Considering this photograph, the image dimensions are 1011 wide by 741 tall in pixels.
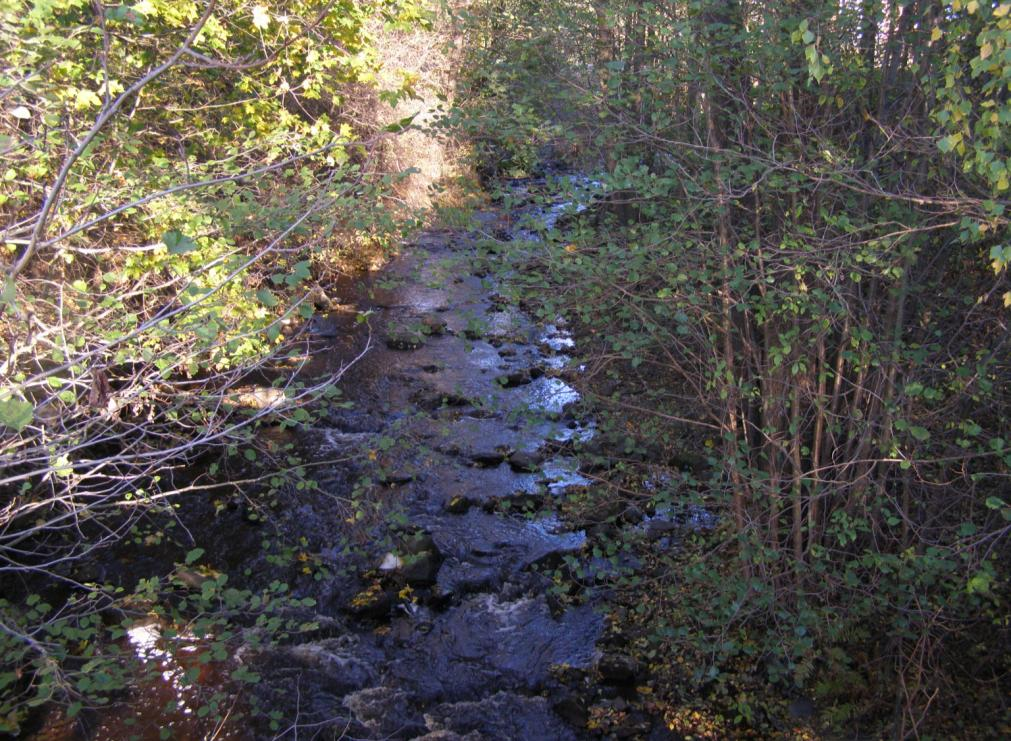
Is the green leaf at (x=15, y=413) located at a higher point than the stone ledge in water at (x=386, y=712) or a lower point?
higher

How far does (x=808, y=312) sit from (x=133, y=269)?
17.0 feet

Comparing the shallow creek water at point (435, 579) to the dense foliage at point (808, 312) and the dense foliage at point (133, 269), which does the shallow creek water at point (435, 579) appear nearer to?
the dense foliage at point (133, 269)

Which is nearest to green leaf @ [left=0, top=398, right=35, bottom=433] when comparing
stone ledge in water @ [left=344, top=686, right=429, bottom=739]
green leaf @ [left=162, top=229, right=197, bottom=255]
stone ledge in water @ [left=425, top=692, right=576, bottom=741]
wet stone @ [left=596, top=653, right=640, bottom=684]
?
green leaf @ [left=162, top=229, right=197, bottom=255]

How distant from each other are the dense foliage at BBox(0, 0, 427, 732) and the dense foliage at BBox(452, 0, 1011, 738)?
158 centimetres

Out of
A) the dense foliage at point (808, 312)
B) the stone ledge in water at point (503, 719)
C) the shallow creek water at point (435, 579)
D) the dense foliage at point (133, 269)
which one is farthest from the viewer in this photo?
the shallow creek water at point (435, 579)

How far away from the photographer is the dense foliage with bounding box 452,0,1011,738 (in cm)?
427

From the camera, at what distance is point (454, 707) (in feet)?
18.5

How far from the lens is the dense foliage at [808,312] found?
427cm

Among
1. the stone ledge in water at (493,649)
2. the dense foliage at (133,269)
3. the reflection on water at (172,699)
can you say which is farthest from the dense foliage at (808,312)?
the reflection on water at (172,699)

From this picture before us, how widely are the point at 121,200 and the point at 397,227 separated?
194 cm

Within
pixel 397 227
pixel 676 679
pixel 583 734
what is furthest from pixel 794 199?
pixel 583 734

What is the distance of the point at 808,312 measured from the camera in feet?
16.3

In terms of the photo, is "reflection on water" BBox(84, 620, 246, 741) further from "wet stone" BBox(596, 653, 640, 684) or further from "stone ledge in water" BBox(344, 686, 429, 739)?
"wet stone" BBox(596, 653, 640, 684)

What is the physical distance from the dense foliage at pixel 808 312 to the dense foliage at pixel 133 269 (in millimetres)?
1583
